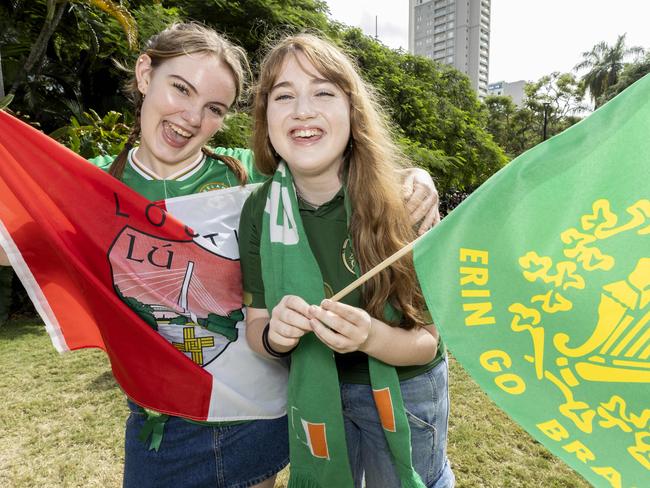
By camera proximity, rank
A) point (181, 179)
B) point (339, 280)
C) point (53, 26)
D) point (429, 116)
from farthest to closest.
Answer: point (429, 116) < point (53, 26) < point (181, 179) < point (339, 280)

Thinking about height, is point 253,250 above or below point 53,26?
below

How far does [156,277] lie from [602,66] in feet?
143

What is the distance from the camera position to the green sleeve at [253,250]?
153 cm

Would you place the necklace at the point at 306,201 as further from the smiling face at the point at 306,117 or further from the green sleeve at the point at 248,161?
the green sleeve at the point at 248,161

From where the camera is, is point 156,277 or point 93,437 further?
point 93,437

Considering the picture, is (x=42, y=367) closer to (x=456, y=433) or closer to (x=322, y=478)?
(x=456, y=433)

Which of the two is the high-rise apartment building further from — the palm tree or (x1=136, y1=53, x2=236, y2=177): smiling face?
(x1=136, y1=53, x2=236, y2=177): smiling face

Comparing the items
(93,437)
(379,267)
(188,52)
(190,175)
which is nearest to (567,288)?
(379,267)

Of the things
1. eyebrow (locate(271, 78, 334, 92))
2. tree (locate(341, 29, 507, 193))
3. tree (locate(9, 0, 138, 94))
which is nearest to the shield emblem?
eyebrow (locate(271, 78, 334, 92))

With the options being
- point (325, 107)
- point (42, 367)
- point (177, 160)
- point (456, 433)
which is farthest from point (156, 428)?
point (42, 367)

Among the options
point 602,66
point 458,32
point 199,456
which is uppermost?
point 458,32

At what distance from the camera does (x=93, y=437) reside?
361 cm

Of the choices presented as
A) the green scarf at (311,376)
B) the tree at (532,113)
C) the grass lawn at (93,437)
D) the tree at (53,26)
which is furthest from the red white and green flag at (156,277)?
the tree at (532,113)

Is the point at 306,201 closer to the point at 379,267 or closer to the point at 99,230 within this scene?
the point at 379,267
